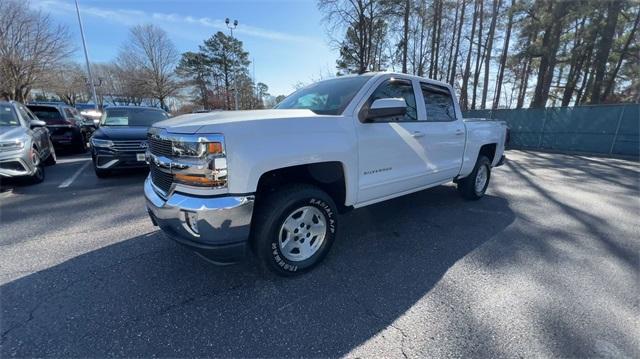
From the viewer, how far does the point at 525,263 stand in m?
3.05

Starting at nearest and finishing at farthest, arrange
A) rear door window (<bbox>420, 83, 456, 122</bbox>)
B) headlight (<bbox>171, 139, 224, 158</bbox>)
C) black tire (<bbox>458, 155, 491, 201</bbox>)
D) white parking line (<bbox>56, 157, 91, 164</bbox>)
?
headlight (<bbox>171, 139, 224, 158</bbox>) < rear door window (<bbox>420, 83, 456, 122</bbox>) < black tire (<bbox>458, 155, 491, 201</bbox>) < white parking line (<bbox>56, 157, 91, 164</bbox>)

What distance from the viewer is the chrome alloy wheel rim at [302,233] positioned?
2.63 meters

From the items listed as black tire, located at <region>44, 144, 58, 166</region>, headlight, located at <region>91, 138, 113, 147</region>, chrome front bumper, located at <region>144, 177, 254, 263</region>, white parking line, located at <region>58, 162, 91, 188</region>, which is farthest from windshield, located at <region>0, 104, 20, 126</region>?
chrome front bumper, located at <region>144, 177, 254, 263</region>

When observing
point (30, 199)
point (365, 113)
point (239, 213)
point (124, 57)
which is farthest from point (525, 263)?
point (124, 57)

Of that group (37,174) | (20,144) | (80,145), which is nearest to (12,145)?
(20,144)

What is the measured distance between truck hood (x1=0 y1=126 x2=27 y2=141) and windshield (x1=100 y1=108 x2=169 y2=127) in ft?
4.82

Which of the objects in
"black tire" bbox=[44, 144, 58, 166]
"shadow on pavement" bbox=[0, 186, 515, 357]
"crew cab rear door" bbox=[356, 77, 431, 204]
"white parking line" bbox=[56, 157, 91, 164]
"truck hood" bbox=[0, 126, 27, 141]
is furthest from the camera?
"white parking line" bbox=[56, 157, 91, 164]

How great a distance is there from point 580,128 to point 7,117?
20.3 m

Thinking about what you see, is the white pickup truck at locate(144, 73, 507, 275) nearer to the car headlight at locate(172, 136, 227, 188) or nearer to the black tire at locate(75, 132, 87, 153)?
the car headlight at locate(172, 136, 227, 188)

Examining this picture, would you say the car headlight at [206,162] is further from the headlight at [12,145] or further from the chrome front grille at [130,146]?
the headlight at [12,145]

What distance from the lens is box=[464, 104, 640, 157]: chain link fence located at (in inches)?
461

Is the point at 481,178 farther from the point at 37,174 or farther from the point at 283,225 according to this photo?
the point at 37,174

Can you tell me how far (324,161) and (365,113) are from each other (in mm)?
711

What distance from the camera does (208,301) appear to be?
2.34m
